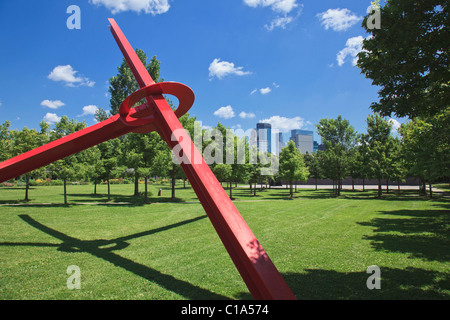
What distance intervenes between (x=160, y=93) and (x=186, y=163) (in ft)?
11.2

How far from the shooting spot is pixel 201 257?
339 inches

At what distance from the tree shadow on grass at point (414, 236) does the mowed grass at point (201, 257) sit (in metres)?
0.04

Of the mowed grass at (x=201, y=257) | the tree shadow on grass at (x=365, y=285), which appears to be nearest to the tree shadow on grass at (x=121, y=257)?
the mowed grass at (x=201, y=257)

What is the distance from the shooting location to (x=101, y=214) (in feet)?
56.0

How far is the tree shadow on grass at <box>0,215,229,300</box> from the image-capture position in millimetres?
6047

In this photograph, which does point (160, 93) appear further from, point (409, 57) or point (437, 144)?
point (437, 144)

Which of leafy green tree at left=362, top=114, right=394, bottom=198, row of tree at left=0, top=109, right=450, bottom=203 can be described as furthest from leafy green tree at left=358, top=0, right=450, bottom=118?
leafy green tree at left=362, top=114, right=394, bottom=198

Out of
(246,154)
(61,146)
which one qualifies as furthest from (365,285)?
(246,154)

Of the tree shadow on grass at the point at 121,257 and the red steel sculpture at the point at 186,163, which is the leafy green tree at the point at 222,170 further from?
the red steel sculpture at the point at 186,163

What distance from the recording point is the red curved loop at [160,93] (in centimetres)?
762

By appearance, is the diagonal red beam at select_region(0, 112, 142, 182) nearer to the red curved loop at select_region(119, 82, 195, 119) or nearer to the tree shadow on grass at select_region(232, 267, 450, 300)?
the red curved loop at select_region(119, 82, 195, 119)

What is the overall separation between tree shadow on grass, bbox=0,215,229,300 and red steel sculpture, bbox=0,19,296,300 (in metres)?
1.79
